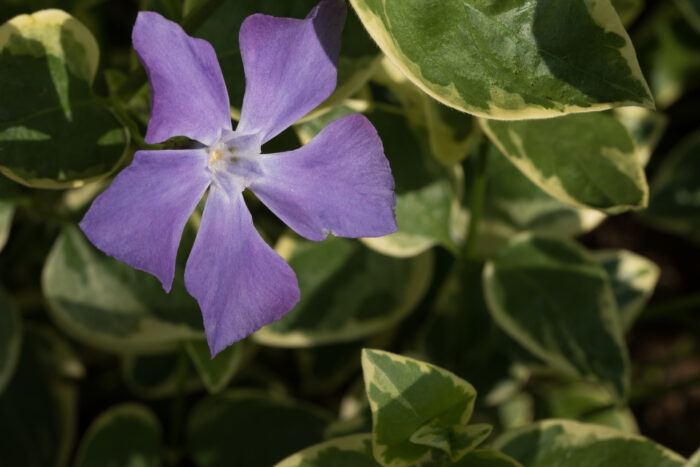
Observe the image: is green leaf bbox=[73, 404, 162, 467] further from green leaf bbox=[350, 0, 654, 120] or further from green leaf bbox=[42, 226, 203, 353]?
green leaf bbox=[350, 0, 654, 120]

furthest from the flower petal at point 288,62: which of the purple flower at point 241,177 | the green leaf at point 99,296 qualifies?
the green leaf at point 99,296

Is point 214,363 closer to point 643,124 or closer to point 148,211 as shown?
point 148,211

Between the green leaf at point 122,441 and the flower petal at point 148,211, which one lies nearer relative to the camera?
the flower petal at point 148,211

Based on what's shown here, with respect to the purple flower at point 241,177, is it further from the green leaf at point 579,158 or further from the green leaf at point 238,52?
the green leaf at point 579,158

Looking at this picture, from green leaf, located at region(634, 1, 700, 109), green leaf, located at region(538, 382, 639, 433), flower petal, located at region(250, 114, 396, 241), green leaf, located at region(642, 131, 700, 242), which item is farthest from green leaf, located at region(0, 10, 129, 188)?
green leaf, located at region(634, 1, 700, 109)

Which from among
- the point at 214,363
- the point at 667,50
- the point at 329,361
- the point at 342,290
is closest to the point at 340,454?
the point at 214,363

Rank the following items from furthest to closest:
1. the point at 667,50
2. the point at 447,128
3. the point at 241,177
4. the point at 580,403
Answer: the point at 667,50 → the point at 580,403 → the point at 447,128 → the point at 241,177

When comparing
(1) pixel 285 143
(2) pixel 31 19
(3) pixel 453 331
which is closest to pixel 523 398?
(3) pixel 453 331
